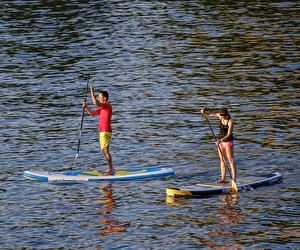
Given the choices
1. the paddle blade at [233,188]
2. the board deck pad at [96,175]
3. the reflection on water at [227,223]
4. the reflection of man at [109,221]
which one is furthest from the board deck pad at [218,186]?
the board deck pad at [96,175]

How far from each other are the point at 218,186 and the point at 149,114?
13869 mm

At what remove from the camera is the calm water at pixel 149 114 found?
28.5m

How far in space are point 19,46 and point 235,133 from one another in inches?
1116

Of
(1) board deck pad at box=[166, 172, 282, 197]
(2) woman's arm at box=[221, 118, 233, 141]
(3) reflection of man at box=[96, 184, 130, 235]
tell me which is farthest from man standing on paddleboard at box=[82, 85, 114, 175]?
(2) woman's arm at box=[221, 118, 233, 141]

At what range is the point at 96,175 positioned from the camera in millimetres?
34281

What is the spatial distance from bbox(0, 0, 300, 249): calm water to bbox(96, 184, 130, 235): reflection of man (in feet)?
0.20

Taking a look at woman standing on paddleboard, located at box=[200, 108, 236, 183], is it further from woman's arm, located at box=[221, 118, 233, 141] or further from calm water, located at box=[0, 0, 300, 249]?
calm water, located at box=[0, 0, 300, 249]

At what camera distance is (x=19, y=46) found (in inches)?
2576

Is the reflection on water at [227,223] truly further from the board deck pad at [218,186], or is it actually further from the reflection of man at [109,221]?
the reflection of man at [109,221]

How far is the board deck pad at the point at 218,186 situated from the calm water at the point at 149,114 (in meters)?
0.28

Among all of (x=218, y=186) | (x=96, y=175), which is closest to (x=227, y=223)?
(x=218, y=186)

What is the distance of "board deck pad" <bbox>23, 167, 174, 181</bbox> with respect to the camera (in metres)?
33.9

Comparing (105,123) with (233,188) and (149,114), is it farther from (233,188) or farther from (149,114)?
(149,114)

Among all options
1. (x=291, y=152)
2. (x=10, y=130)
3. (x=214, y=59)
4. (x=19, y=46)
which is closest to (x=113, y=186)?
(x=291, y=152)
